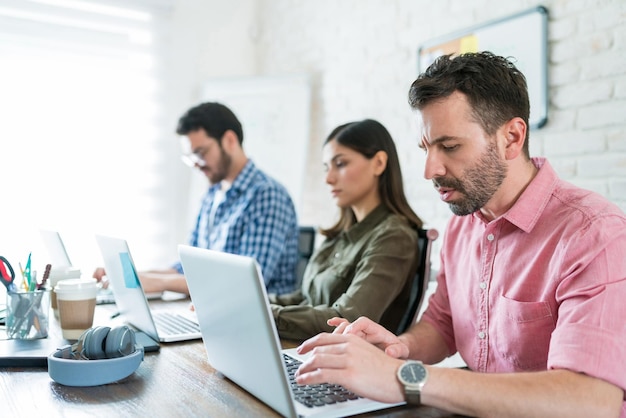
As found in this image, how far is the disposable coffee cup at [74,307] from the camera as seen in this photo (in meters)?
1.41

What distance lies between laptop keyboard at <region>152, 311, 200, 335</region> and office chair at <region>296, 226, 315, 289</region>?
77 cm

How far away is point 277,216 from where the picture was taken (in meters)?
2.36

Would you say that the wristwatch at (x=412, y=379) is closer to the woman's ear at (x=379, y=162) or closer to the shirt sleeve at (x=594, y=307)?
the shirt sleeve at (x=594, y=307)

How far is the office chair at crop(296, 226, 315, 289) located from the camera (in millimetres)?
2393

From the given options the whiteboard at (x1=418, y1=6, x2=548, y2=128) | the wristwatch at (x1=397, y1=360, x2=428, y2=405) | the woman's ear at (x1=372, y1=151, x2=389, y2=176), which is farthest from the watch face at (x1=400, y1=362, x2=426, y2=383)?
the whiteboard at (x1=418, y1=6, x2=548, y2=128)

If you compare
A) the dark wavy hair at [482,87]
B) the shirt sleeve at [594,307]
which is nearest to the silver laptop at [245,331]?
the shirt sleeve at [594,307]

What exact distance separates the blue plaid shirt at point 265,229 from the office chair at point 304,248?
0.06 ft

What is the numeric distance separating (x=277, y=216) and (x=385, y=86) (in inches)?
36.1

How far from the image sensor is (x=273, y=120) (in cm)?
346

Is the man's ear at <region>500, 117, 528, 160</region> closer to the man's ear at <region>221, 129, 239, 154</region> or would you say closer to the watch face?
the watch face

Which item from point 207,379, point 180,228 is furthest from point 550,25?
point 180,228

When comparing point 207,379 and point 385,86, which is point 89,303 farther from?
point 385,86

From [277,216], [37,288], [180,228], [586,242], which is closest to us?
[586,242]

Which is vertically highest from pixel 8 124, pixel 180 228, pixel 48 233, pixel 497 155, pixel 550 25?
pixel 550 25
